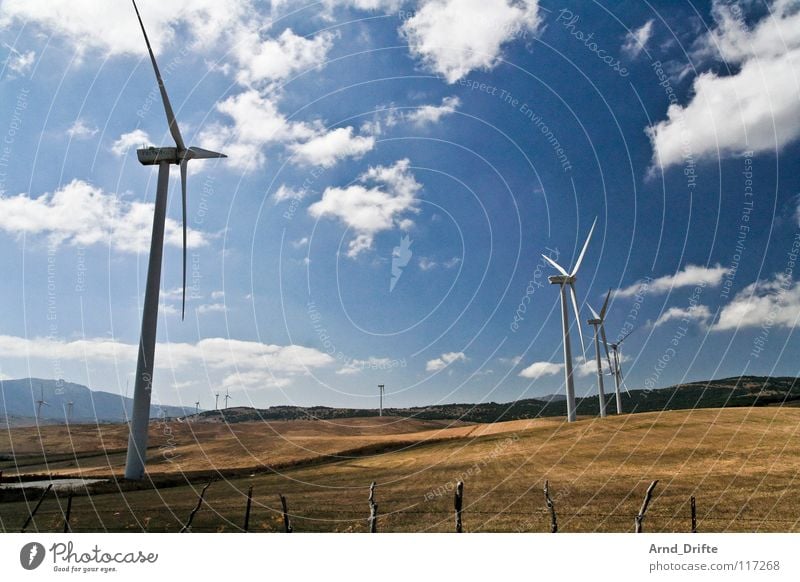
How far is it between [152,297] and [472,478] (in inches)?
614

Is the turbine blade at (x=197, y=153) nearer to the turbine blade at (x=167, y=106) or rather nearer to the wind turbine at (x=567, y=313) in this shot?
the turbine blade at (x=167, y=106)

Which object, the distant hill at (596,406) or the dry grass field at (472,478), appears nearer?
the dry grass field at (472,478)

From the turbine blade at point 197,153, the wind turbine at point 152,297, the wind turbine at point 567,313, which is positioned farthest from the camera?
the wind turbine at point 567,313

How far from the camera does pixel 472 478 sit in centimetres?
2019

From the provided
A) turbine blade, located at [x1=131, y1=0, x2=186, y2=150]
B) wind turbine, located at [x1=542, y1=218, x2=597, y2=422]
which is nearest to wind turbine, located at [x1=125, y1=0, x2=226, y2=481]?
turbine blade, located at [x1=131, y1=0, x2=186, y2=150]

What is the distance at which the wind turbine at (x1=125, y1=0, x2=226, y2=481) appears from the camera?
21.5m

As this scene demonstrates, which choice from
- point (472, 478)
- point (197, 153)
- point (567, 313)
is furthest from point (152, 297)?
point (567, 313)

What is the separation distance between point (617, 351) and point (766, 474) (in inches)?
1849

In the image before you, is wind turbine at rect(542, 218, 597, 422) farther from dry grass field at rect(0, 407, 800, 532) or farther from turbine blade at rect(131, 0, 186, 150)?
turbine blade at rect(131, 0, 186, 150)

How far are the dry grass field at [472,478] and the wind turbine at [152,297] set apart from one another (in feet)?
5.59

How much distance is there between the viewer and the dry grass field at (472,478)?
1393cm

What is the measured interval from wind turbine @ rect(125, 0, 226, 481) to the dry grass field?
1704 millimetres

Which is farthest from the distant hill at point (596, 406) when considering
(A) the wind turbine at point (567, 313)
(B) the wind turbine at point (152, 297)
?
(B) the wind turbine at point (152, 297)
